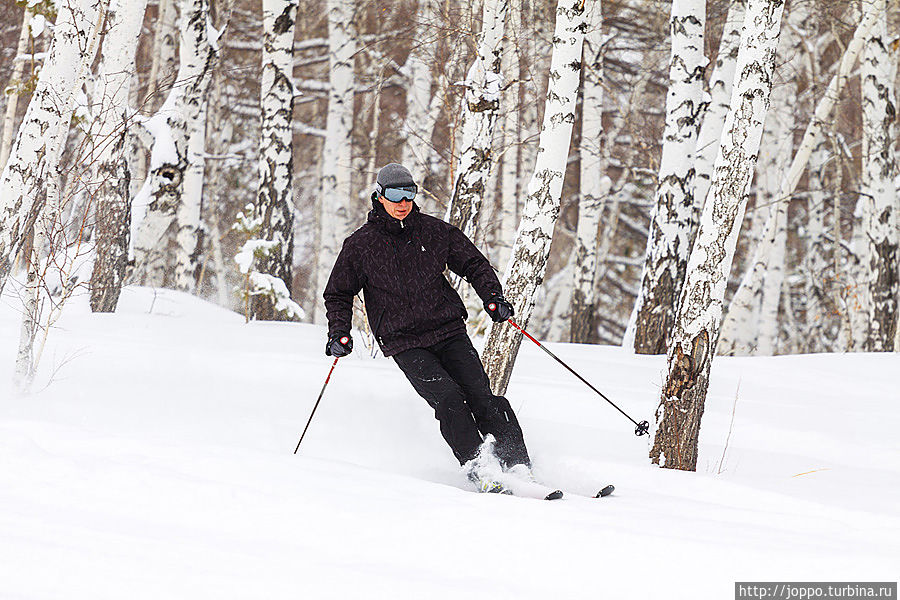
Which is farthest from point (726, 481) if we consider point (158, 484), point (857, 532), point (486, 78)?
point (486, 78)

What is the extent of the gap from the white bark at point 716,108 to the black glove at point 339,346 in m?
5.81

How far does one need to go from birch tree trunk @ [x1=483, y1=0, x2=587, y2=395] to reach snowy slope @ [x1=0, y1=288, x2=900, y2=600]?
20.7 inches

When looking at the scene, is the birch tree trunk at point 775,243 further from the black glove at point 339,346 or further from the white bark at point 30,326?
the white bark at point 30,326

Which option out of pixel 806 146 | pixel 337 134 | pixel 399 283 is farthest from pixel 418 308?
pixel 337 134

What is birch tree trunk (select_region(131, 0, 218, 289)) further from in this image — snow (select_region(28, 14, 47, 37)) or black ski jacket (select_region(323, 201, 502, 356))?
black ski jacket (select_region(323, 201, 502, 356))

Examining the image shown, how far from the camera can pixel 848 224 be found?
719 inches

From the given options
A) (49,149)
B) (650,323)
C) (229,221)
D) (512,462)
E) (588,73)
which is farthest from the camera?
(229,221)

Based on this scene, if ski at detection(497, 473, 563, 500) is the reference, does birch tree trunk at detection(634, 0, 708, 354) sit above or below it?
above

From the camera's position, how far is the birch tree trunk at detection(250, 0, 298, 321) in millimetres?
9594

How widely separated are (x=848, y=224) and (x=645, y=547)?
1746 cm

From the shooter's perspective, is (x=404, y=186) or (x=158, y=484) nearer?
(x=158, y=484)

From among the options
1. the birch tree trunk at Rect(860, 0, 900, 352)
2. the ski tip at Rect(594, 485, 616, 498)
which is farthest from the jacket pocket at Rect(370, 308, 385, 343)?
the birch tree trunk at Rect(860, 0, 900, 352)

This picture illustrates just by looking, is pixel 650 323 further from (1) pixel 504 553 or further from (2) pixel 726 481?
(1) pixel 504 553

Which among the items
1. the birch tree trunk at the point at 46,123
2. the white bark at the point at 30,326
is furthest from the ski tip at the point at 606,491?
the birch tree trunk at the point at 46,123
